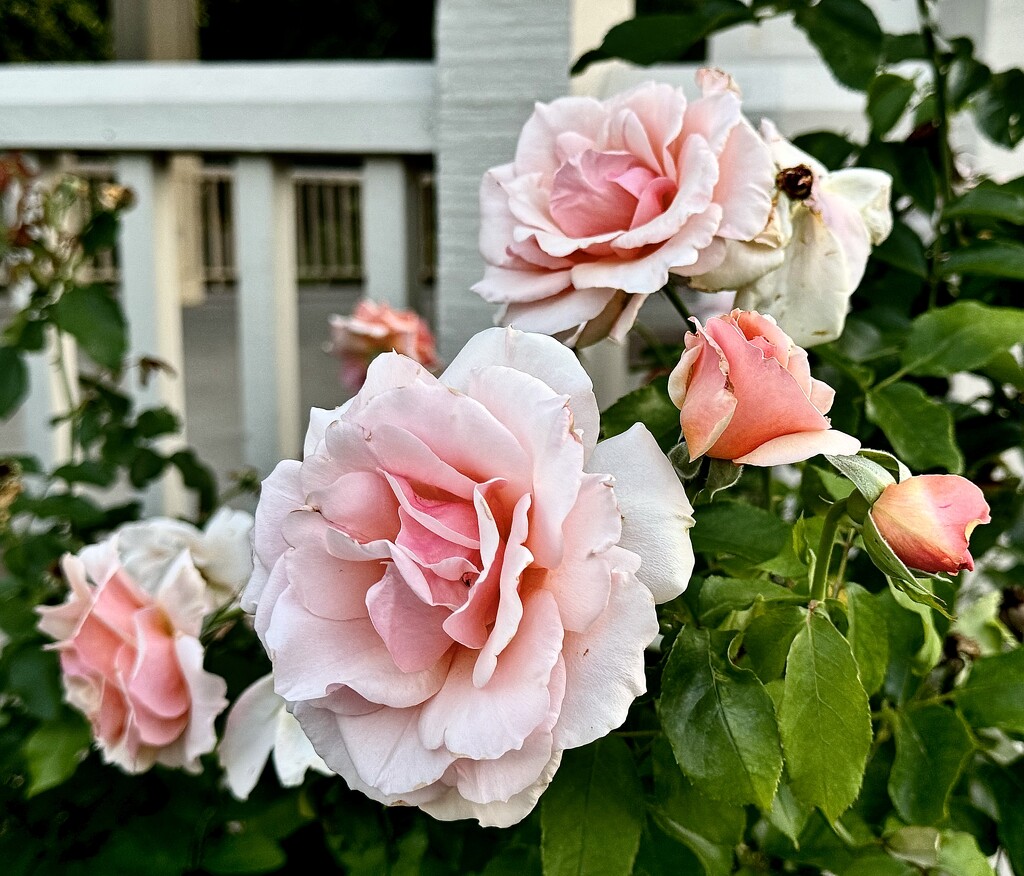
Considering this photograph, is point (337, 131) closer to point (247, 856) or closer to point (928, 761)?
point (247, 856)

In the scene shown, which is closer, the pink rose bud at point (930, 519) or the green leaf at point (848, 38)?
the pink rose bud at point (930, 519)

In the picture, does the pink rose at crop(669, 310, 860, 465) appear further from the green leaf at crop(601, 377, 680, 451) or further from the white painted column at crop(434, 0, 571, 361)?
the white painted column at crop(434, 0, 571, 361)

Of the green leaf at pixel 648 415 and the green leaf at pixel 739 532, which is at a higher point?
the green leaf at pixel 648 415

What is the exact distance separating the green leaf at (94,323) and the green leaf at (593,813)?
692 mm

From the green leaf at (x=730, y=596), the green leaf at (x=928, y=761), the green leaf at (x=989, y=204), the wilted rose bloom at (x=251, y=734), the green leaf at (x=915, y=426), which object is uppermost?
the green leaf at (x=989, y=204)

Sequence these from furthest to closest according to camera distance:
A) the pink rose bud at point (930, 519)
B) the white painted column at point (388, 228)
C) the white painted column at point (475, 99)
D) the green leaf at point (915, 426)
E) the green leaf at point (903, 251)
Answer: the white painted column at point (388, 228) < the white painted column at point (475, 99) < the green leaf at point (903, 251) < the green leaf at point (915, 426) < the pink rose bud at point (930, 519)

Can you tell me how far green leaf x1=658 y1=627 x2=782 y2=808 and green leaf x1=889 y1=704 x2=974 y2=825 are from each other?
0.18 meters

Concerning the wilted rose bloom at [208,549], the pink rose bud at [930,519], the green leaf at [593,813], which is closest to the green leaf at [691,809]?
the green leaf at [593,813]

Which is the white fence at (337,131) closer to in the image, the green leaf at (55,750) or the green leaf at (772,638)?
the green leaf at (55,750)

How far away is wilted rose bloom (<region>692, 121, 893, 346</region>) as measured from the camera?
0.47 m

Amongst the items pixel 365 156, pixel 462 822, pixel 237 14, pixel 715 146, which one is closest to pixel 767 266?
pixel 715 146

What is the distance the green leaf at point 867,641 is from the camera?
444 millimetres

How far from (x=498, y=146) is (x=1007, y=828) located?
0.73 metres

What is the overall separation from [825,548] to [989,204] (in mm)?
362
